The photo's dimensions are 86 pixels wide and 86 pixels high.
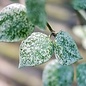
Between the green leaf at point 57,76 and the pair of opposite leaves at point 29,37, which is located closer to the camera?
the pair of opposite leaves at point 29,37

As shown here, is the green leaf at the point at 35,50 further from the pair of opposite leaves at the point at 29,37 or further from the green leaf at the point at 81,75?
the green leaf at the point at 81,75

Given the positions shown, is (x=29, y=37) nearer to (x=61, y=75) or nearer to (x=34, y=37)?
(x=34, y=37)

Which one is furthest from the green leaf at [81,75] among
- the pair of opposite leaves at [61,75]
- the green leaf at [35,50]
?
the green leaf at [35,50]

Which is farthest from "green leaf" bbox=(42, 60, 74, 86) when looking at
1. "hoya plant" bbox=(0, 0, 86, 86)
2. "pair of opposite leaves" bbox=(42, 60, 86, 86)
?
"hoya plant" bbox=(0, 0, 86, 86)

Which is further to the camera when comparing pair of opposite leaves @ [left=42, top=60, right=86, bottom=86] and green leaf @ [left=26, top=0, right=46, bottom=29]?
pair of opposite leaves @ [left=42, top=60, right=86, bottom=86]

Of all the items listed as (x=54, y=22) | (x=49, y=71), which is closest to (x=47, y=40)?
(x=49, y=71)

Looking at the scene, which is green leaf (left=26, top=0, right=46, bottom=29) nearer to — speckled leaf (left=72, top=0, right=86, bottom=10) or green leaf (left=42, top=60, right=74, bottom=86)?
speckled leaf (left=72, top=0, right=86, bottom=10)

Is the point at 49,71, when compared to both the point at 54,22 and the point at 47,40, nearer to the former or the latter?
the point at 47,40

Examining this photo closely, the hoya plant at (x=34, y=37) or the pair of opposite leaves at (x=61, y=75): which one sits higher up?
the hoya plant at (x=34, y=37)
